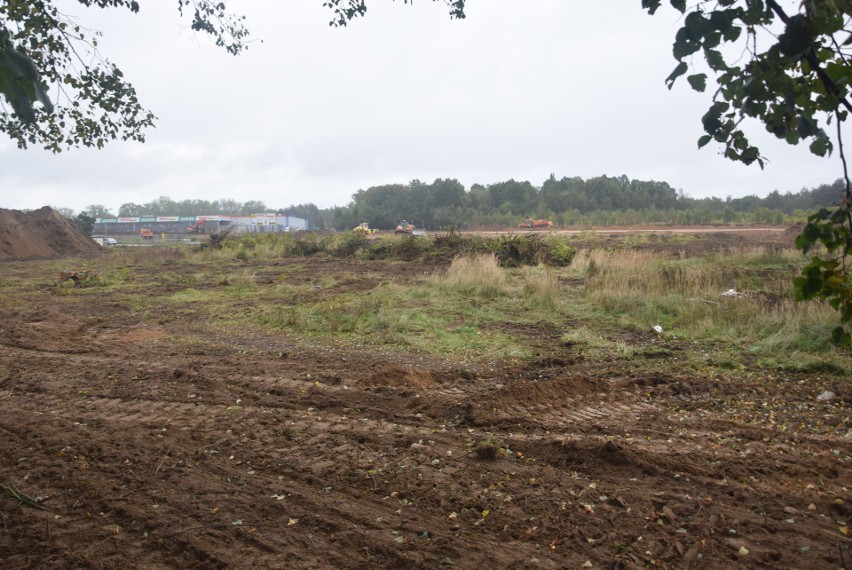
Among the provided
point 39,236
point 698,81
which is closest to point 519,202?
point 39,236

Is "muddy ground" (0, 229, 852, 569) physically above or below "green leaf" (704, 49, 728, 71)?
below

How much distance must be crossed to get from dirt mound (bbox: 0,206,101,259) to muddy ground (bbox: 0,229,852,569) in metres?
32.5

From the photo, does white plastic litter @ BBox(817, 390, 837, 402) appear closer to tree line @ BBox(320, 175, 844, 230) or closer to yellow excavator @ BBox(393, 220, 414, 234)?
yellow excavator @ BBox(393, 220, 414, 234)

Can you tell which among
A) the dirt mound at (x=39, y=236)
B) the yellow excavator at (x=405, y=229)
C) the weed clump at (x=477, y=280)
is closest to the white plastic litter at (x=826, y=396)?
the weed clump at (x=477, y=280)

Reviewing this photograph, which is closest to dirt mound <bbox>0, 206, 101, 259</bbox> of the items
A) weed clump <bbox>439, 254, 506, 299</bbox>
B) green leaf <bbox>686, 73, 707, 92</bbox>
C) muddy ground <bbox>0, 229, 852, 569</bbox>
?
weed clump <bbox>439, 254, 506, 299</bbox>

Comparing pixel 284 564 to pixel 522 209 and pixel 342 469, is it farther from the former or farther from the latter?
pixel 522 209

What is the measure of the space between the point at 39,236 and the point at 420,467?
131 ft

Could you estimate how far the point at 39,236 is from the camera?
35688 mm

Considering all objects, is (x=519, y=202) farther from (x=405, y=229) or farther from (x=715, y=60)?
(x=715, y=60)

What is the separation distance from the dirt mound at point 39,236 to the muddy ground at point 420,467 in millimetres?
32474

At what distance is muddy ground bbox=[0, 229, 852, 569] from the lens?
9.34 feet

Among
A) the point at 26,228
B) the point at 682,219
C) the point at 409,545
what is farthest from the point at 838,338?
the point at 682,219

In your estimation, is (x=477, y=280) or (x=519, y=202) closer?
(x=477, y=280)

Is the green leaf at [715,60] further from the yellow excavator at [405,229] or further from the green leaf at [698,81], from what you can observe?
the yellow excavator at [405,229]
